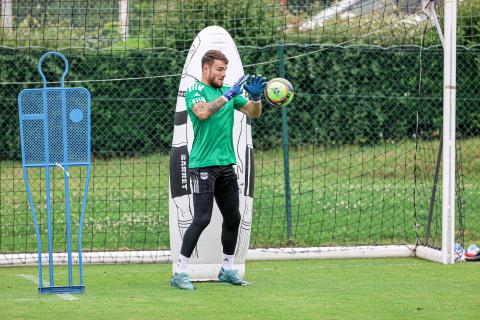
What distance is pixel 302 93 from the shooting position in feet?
44.5

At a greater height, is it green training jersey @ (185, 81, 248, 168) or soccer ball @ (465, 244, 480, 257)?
green training jersey @ (185, 81, 248, 168)

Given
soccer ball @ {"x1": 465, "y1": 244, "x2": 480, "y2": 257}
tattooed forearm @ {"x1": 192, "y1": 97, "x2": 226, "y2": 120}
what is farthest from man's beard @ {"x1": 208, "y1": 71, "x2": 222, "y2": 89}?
soccer ball @ {"x1": 465, "y1": 244, "x2": 480, "y2": 257}

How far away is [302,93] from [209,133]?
19.8 feet

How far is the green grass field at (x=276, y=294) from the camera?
21.4 ft

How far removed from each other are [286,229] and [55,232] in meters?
2.72

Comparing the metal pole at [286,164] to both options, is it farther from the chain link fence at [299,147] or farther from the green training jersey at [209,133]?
the green training jersey at [209,133]

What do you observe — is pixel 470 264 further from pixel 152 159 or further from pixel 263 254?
pixel 152 159

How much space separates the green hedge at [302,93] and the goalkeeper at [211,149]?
4023 millimetres

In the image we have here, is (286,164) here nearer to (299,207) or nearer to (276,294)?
(299,207)

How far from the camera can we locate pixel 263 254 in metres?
10.0

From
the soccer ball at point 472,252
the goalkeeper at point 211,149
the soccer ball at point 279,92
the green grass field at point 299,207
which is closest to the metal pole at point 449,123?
the soccer ball at point 472,252

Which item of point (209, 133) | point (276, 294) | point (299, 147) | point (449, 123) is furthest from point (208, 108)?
point (299, 147)

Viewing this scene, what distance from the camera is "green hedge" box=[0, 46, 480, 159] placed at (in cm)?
1228

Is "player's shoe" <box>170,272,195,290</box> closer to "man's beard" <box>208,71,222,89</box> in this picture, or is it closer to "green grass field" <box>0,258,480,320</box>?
"green grass field" <box>0,258,480,320</box>
